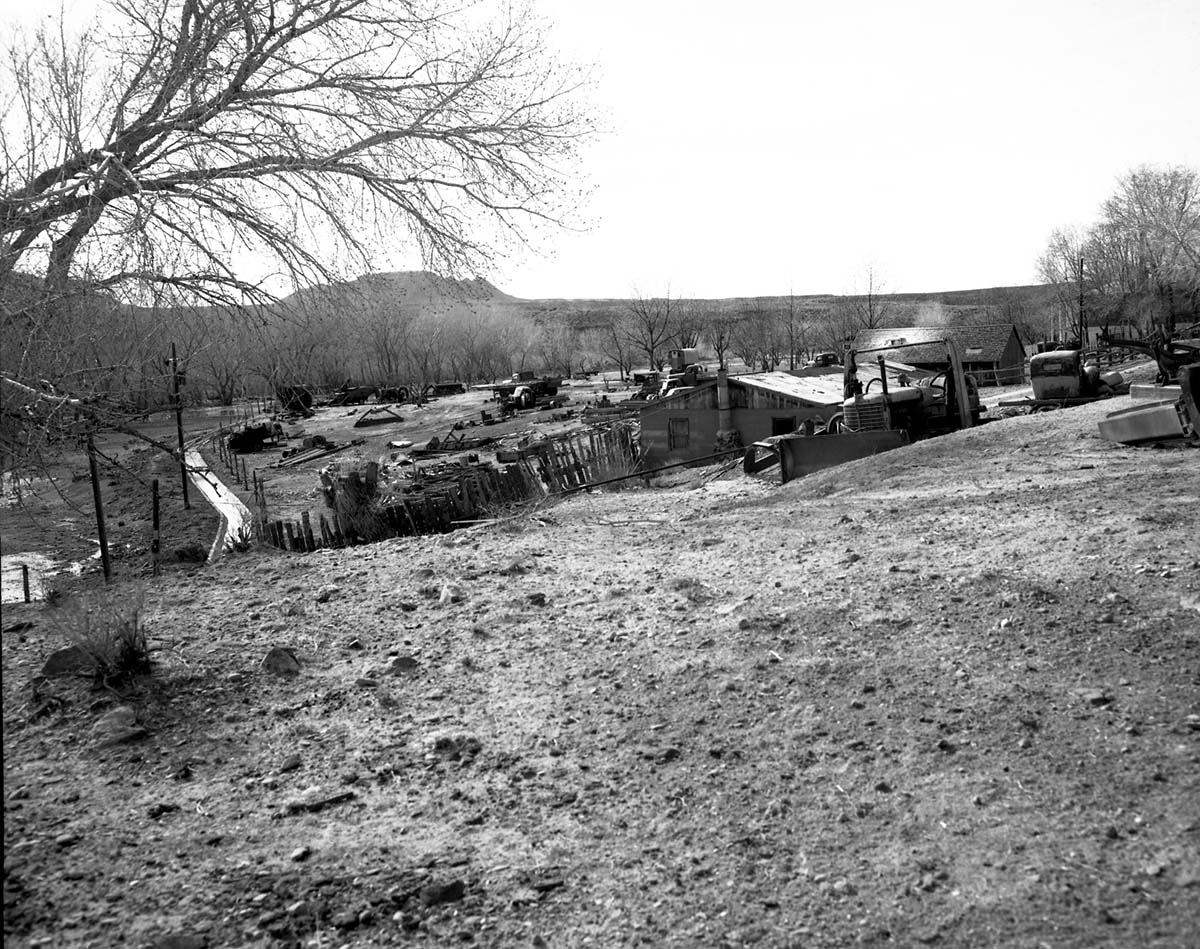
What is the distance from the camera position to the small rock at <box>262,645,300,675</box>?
19.9 ft

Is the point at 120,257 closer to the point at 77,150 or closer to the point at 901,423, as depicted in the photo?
the point at 77,150

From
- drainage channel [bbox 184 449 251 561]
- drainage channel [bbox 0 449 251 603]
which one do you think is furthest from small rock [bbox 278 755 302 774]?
drainage channel [bbox 184 449 251 561]

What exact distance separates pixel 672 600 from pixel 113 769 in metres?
3.58

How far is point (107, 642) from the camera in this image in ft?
19.0

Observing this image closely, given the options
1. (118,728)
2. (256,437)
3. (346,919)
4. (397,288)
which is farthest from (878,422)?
(256,437)

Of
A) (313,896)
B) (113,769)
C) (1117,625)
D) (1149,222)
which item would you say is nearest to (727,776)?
(313,896)

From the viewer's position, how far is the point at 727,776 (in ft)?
14.6

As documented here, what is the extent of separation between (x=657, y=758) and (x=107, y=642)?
3.15 meters

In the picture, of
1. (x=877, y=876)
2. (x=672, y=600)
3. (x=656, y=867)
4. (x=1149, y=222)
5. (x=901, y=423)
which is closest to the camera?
(x=877, y=876)

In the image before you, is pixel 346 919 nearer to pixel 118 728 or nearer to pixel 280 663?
pixel 118 728

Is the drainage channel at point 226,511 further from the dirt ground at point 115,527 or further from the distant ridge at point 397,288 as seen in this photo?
the distant ridge at point 397,288

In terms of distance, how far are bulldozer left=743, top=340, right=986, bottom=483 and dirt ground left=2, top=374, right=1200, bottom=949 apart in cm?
804

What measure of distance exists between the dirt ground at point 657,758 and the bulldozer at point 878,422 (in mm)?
8042

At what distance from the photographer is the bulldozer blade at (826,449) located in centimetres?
1617
